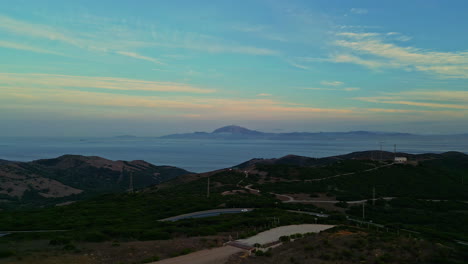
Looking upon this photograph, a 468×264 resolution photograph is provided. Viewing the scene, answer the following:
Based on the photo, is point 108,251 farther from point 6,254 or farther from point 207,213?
point 207,213

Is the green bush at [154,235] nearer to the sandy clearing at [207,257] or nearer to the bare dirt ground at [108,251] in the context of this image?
the bare dirt ground at [108,251]

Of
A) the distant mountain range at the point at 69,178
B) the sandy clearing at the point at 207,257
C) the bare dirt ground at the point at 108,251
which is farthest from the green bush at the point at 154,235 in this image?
the distant mountain range at the point at 69,178

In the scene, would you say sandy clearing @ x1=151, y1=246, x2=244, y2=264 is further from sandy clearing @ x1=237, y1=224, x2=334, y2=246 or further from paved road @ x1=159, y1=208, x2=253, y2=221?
paved road @ x1=159, y1=208, x2=253, y2=221

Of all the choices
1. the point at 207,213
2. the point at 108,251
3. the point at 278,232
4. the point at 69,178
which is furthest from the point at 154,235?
the point at 69,178

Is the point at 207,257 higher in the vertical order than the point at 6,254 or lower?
lower

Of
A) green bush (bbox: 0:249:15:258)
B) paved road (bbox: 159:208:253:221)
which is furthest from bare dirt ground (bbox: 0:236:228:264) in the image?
paved road (bbox: 159:208:253:221)

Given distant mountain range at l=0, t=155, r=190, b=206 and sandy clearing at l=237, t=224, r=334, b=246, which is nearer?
sandy clearing at l=237, t=224, r=334, b=246
